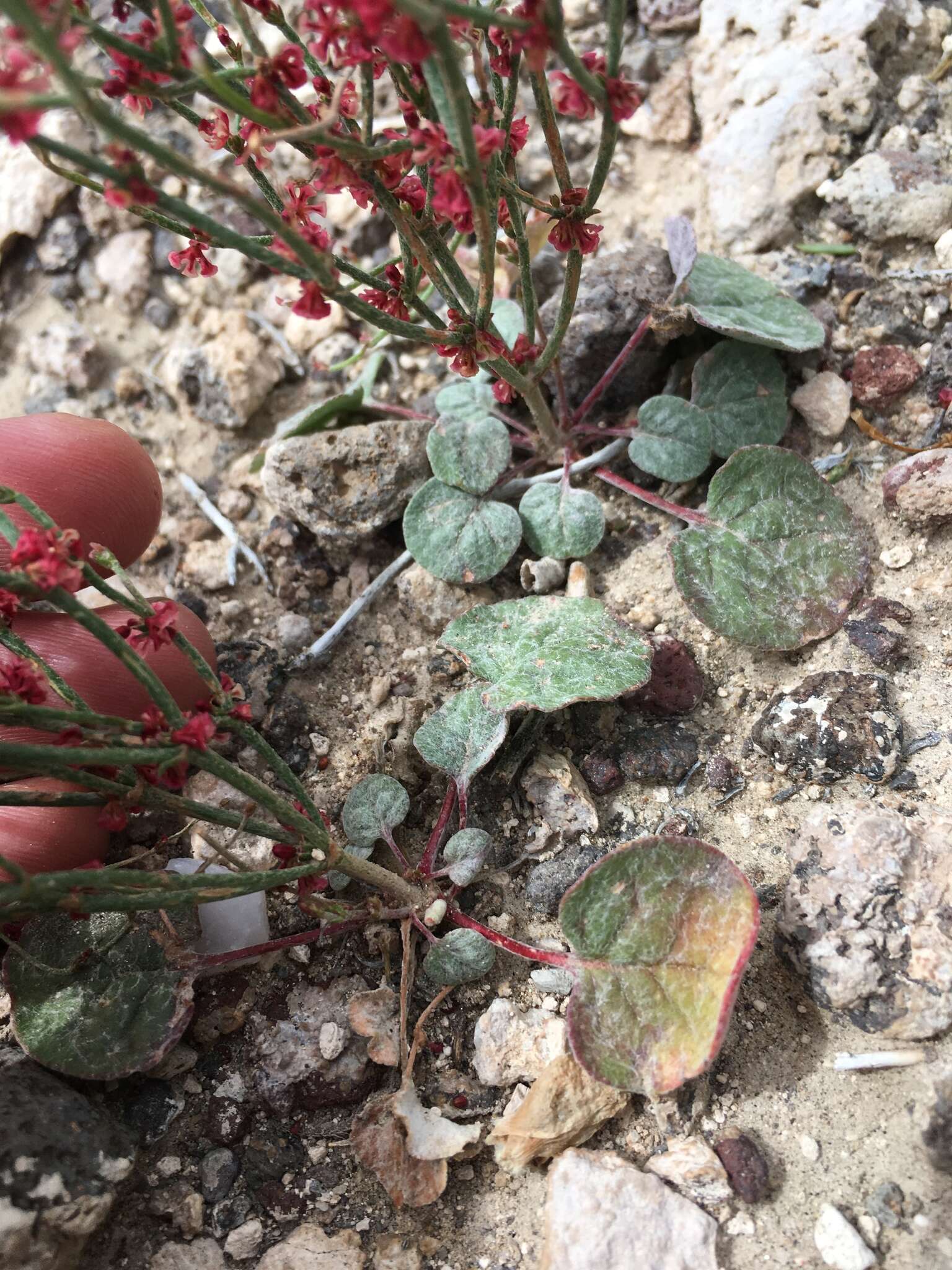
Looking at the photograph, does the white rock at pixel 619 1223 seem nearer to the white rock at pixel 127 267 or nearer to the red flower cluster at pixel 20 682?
the red flower cluster at pixel 20 682

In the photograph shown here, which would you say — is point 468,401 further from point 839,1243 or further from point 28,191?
point 839,1243

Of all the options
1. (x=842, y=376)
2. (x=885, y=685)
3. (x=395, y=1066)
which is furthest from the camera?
(x=842, y=376)

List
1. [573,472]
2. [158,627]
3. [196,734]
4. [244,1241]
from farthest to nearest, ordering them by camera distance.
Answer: [573,472] → [244,1241] → [158,627] → [196,734]

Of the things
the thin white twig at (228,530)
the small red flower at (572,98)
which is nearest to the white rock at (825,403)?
the small red flower at (572,98)

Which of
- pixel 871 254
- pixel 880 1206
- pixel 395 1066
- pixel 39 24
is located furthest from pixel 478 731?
pixel 871 254

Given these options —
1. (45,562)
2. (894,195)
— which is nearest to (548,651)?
(45,562)

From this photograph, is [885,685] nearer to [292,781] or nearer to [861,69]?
[292,781]

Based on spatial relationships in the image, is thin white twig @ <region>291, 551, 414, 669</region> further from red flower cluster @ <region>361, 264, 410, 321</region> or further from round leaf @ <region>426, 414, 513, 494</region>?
red flower cluster @ <region>361, 264, 410, 321</region>
